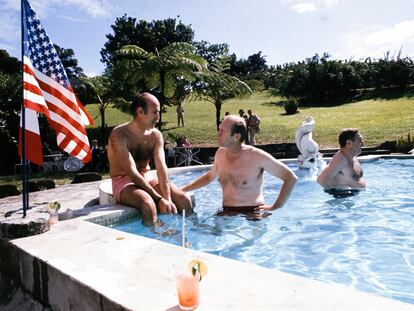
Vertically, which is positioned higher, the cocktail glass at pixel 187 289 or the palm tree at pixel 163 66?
the palm tree at pixel 163 66

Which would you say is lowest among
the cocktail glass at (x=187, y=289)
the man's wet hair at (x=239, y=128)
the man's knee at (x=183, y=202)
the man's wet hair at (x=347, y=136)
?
the man's knee at (x=183, y=202)

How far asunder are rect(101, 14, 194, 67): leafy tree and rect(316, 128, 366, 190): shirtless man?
3205 cm

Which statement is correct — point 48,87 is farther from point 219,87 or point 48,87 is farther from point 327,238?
point 219,87

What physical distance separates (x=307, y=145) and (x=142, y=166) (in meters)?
5.94

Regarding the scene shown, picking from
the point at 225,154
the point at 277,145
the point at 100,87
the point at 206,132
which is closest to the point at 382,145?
the point at 277,145

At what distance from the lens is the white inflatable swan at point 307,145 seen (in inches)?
383

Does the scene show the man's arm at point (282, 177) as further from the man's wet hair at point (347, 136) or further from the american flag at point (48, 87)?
the american flag at point (48, 87)

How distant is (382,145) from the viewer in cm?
1509

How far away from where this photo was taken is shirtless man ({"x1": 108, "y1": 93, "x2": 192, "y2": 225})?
429 cm

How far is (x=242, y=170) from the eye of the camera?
462 centimetres

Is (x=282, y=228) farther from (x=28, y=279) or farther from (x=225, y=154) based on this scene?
(x=28, y=279)

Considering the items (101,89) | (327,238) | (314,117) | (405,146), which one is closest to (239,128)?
(327,238)

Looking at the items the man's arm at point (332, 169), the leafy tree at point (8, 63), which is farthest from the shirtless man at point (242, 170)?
the leafy tree at point (8, 63)

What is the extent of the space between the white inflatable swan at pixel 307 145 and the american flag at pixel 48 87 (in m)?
7.05
